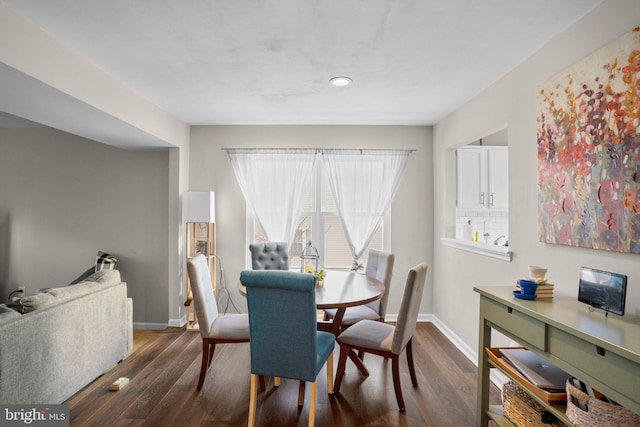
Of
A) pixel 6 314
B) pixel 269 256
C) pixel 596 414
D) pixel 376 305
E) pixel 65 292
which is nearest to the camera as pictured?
pixel 596 414

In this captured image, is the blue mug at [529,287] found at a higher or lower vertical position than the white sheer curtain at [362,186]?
lower

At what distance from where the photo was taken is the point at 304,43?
230 cm

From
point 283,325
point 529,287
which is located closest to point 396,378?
point 283,325

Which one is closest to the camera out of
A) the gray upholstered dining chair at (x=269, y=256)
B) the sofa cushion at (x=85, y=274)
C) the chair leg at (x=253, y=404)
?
the chair leg at (x=253, y=404)

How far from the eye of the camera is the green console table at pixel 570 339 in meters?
1.24

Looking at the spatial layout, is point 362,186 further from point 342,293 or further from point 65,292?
point 65,292

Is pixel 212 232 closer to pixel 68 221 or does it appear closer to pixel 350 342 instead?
pixel 68 221

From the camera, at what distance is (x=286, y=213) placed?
4.39 m

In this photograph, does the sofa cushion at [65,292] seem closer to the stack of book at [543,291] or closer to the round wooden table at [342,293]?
the round wooden table at [342,293]

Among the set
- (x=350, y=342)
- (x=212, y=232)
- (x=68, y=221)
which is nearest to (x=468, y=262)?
(x=350, y=342)

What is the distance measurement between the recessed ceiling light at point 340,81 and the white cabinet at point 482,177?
174 cm

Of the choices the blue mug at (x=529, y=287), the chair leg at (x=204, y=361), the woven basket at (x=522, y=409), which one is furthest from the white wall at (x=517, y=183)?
the chair leg at (x=204, y=361)

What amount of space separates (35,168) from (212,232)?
229 centimetres

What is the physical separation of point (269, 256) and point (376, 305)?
4.20 feet
